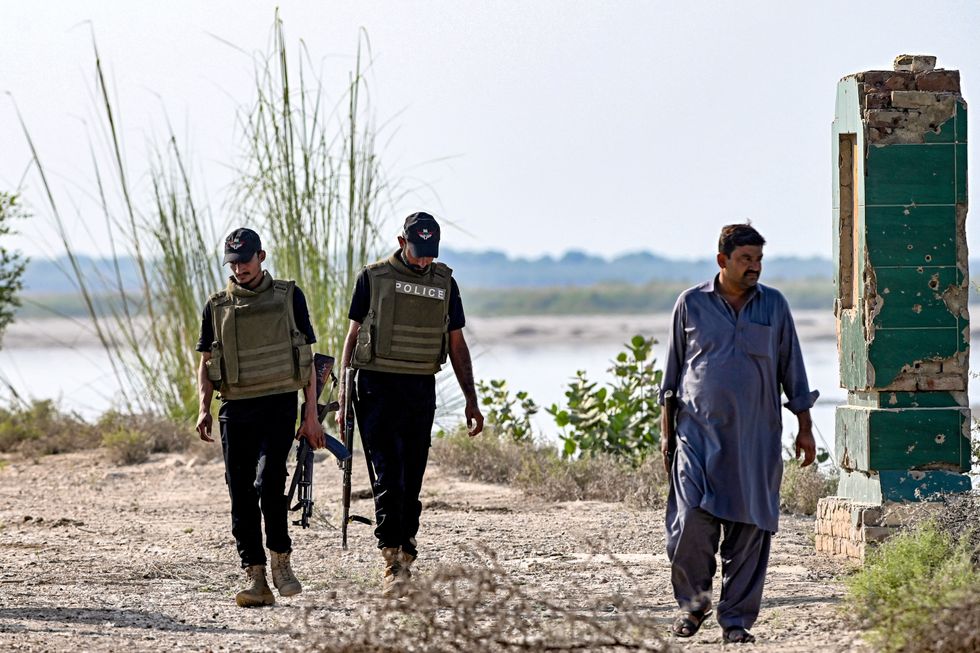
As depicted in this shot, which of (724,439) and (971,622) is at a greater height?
(724,439)

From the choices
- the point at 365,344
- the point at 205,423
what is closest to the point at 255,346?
the point at 205,423

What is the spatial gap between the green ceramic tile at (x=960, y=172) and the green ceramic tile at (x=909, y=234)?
0.09 m

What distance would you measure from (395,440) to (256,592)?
964mm

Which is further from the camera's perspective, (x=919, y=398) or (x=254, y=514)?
(x=919, y=398)

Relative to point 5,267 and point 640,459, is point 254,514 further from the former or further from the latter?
point 5,267

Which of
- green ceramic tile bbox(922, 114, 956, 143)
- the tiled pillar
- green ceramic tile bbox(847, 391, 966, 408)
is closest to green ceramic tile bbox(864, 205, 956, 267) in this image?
the tiled pillar

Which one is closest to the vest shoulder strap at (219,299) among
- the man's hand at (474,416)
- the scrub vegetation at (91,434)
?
the man's hand at (474,416)

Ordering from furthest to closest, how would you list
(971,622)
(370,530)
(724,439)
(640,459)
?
(640,459) < (370,530) < (724,439) < (971,622)

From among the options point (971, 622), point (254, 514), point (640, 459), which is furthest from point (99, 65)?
point (971, 622)

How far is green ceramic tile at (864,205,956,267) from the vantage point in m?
7.77

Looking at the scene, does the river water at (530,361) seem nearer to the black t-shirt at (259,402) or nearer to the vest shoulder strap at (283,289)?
the black t-shirt at (259,402)

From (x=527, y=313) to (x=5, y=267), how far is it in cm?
5441

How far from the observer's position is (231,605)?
23.7 ft

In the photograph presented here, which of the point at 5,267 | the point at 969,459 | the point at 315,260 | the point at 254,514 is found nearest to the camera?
the point at 254,514
